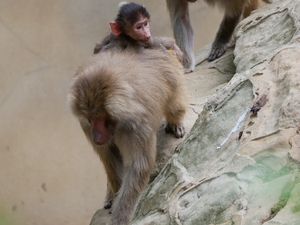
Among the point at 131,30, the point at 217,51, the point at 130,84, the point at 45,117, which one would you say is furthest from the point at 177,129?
the point at 45,117

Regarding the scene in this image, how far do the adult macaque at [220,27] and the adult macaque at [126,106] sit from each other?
1974 mm

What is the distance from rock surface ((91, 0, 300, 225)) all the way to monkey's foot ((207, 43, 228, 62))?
1.73 metres

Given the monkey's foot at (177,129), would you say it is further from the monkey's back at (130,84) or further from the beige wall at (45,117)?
the beige wall at (45,117)

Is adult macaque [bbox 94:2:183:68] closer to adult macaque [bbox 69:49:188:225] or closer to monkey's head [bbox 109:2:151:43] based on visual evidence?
monkey's head [bbox 109:2:151:43]

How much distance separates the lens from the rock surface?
2.39 m

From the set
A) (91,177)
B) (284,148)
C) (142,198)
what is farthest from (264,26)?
(91,177)

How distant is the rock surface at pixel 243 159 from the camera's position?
239 cm

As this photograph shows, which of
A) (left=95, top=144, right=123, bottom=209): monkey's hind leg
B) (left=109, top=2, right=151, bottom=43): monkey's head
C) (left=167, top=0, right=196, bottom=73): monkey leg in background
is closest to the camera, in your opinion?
(left=95, top=144, right=123, bottom=209): monkey's hind leg

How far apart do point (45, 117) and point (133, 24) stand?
4.07 metres

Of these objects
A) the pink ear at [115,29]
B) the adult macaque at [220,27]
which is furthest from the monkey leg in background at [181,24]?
the pink ear at [115,29]

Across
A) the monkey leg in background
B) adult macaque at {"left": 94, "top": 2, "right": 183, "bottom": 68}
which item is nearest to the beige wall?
the monkey leg in background

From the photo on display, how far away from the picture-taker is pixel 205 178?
2.95 metres

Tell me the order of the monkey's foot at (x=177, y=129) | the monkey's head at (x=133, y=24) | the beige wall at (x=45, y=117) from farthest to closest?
the beige wall at (x=45, y=117) → the monkey's foot at (x=177, y=129) → the monkey's head at (x=133, y=24)

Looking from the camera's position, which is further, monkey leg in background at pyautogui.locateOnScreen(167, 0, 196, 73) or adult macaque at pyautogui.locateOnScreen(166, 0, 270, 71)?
monkey leg in background at pyautogui.locateOnScreen(167, 0, 196, 73)
